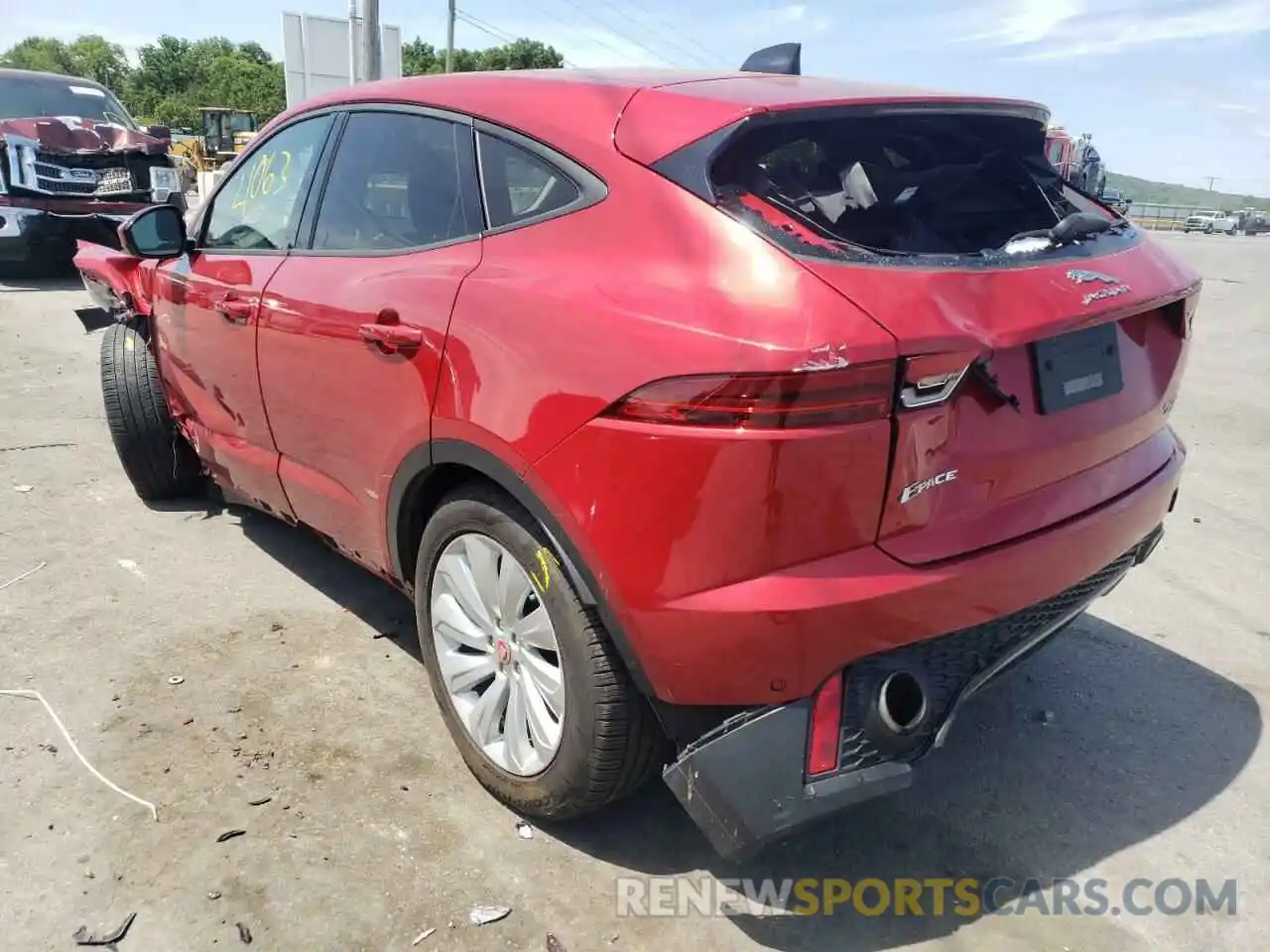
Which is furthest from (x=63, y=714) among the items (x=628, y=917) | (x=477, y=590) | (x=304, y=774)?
(x=628, y=917)

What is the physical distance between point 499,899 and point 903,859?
99cm

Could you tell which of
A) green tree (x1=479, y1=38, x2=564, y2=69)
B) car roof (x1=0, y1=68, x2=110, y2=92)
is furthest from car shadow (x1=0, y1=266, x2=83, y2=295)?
green tree (x1=479, y1=38, x2=564, y2=69)

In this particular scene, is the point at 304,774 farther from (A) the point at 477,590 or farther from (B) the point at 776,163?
(B) the point at 776,163

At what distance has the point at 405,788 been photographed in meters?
2.63

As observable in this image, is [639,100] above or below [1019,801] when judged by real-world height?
above

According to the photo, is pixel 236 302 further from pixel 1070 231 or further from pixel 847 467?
pixel 1070 231

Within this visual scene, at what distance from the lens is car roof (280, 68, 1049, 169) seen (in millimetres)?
2074

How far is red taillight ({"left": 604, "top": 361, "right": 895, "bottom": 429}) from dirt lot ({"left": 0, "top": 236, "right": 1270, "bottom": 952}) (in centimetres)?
120

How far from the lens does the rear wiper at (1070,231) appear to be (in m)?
2.20

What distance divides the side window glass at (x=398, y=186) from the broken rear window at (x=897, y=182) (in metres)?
0.79

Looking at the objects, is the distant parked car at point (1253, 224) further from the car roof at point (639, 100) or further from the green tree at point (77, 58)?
the green tree at point (77, 58)

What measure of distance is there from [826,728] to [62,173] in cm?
1094

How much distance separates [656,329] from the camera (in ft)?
6.09

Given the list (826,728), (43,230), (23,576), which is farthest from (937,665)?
(43,230)
